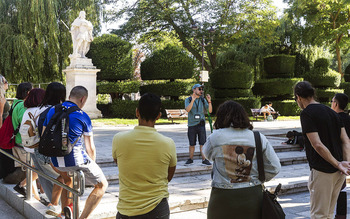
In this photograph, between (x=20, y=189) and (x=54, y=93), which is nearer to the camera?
(x=54, y=93)

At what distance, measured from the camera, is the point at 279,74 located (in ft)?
97.2

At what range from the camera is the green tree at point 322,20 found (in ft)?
90.2

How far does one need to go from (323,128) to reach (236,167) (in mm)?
1270

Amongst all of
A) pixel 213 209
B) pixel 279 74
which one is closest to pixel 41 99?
pixel 213 209

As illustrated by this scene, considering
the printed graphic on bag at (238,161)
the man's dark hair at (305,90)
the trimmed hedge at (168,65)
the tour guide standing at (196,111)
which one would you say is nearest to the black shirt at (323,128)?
the man's dark hair at (305,90)

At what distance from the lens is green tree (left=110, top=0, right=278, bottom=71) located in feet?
89.7

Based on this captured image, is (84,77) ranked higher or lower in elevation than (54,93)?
higher

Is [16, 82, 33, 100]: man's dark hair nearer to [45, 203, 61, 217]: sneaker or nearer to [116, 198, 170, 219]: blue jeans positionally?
[45, 203, 61, 217]: sneaker

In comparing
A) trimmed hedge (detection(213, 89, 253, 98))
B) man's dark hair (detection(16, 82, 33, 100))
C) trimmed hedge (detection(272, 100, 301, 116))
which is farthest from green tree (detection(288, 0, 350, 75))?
man's dark hair (detection(16, 82, 33, 100))

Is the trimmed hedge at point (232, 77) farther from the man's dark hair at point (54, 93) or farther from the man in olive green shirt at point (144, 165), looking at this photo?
the man in olive green shirt at point (144, 165)

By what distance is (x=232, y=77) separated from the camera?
2653cm

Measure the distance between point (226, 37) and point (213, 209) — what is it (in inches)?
1012

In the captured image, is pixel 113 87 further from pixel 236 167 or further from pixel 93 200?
pixel 236 167

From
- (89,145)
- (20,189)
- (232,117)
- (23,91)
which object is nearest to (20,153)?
(20,189)
